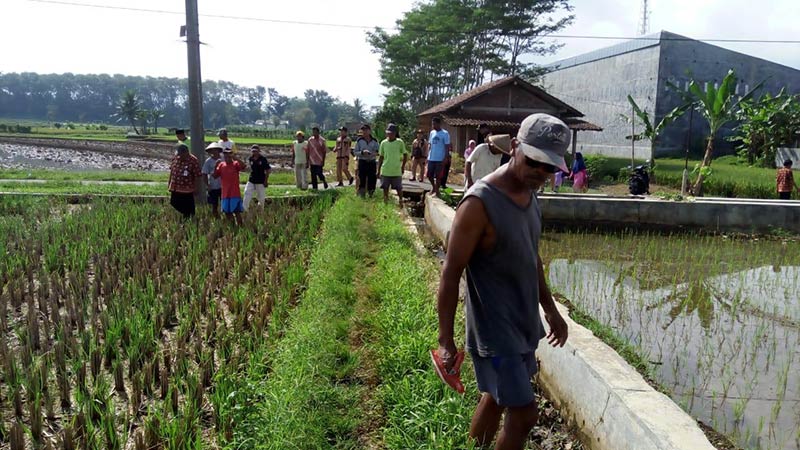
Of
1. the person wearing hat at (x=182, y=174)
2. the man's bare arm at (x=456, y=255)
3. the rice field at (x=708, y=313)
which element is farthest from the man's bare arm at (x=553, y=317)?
the person wearing hat at (x=182, y=174)

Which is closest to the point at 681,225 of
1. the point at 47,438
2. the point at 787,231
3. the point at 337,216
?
the point at 787,231

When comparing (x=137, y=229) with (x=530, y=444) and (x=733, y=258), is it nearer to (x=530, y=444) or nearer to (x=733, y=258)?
(x=530, y=444)

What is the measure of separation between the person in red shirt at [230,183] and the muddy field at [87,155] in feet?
53.5

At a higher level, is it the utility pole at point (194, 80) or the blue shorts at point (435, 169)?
the utility pole at point (194, 80)

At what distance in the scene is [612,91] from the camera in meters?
29.1

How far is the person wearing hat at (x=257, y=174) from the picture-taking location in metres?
8.52

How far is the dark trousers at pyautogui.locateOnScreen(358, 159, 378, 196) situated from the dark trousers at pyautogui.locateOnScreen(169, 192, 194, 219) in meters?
3.13

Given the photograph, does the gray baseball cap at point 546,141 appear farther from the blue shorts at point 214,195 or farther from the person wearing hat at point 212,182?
the blue shorts at point 214,195

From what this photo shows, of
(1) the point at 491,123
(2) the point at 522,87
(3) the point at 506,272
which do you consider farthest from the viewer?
(2) the point at 522,87

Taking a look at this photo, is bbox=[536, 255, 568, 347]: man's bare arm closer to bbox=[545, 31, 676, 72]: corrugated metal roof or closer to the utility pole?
the utility pole

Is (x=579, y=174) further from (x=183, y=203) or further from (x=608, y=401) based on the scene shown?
(x=608, y=401)

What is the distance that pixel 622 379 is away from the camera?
2682mm

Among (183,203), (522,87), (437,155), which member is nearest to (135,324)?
(183,203)

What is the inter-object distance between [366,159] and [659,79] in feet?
65.8
